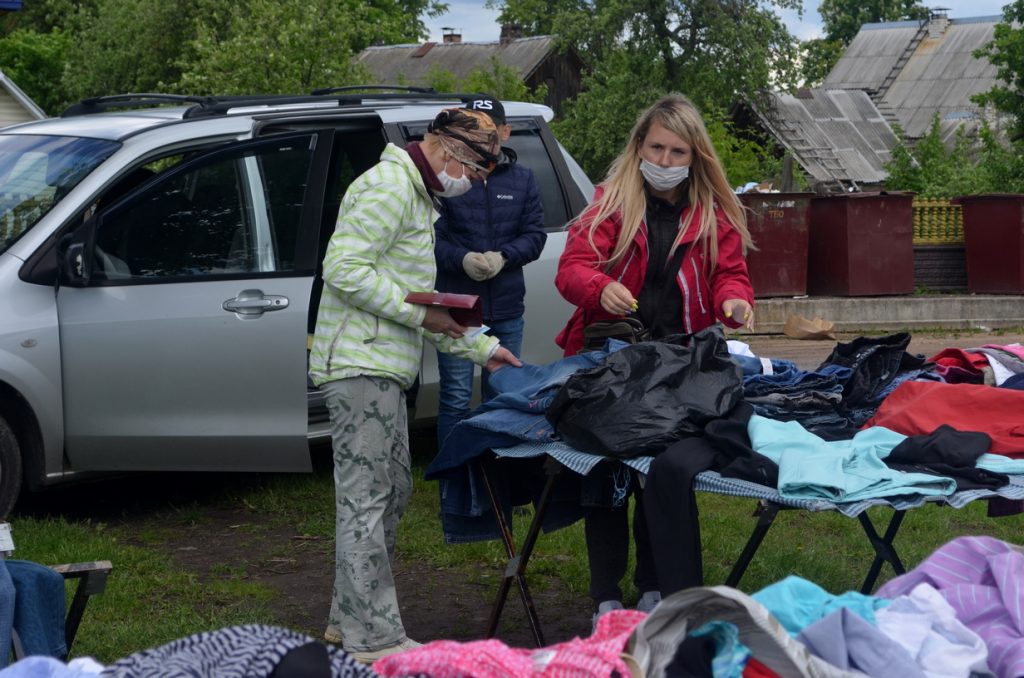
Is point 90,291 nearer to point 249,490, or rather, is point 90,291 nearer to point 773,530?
point 249,490

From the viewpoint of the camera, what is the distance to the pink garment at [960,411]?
3922 millimetres

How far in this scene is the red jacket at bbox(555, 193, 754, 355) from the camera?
5.02 m

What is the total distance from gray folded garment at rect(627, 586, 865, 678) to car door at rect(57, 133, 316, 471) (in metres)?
4.20

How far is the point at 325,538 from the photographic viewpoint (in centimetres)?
670

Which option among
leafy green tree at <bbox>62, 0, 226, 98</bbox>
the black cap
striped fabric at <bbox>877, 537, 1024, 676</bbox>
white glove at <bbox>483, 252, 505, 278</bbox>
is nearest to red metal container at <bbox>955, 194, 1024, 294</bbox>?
white glove at <bbox>483, 252, 505, 278</bbox>

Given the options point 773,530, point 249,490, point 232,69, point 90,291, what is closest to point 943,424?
point 773,530

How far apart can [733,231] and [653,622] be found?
2.89m

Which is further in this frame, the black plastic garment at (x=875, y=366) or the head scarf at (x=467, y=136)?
the head scarf at (x=467, y=136)

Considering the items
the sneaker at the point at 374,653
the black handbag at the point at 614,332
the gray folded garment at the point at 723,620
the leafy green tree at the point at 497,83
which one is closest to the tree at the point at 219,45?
the leafy green tree at the point at 497,83

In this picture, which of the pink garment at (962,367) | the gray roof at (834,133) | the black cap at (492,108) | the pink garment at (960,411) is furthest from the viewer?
the gray roof at (834,133)

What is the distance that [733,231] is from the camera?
203 inches

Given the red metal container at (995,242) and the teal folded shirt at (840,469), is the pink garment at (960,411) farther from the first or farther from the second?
the red metal container at (995,242)

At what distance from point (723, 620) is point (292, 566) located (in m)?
4.06

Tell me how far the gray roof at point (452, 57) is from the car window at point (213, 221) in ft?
146
